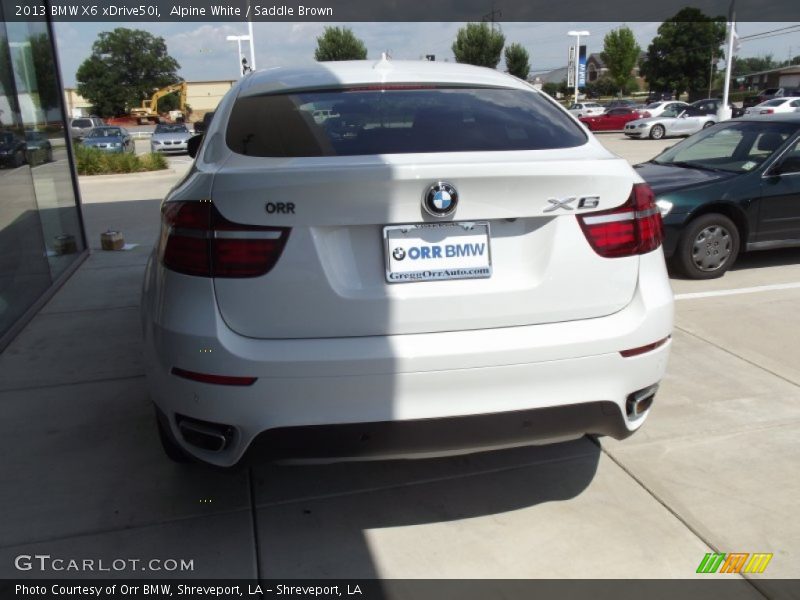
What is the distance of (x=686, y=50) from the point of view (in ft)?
207

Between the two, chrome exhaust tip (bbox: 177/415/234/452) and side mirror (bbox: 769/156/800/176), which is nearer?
chrome exhaust tip (bbox: 177/415/234/452)

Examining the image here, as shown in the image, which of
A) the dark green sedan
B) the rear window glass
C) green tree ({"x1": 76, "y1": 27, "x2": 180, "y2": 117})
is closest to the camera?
the rear window glass

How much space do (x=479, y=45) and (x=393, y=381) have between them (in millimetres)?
64044

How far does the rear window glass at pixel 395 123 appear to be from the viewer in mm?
2564

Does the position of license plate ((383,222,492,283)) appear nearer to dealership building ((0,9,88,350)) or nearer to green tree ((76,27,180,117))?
dealership building ((0,9,88,350))

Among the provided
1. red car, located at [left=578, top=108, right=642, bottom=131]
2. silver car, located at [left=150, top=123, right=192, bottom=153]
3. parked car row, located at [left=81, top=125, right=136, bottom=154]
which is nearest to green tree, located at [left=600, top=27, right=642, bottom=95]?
red car, located at [left=578, top=108, right=642, bottom=131]

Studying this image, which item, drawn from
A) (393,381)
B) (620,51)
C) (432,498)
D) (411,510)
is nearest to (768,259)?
(432,498)

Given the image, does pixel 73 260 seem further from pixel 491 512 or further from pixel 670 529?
pixel 670 529

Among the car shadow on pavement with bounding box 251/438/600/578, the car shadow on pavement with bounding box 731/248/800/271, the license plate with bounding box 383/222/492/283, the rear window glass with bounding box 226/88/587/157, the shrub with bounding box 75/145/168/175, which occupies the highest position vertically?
the rear window glass with bounding box 226/88/587/157

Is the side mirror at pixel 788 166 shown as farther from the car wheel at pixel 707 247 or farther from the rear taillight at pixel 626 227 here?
the rear taillight at pixel 626 227

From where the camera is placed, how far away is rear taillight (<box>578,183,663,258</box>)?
2.45 meters

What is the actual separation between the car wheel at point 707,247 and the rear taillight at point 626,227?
4246 millimetres

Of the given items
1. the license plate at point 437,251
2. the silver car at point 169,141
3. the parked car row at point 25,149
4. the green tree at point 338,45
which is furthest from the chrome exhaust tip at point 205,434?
the green tree at point 338,45

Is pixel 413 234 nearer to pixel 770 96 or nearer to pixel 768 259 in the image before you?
pixel 768 259
